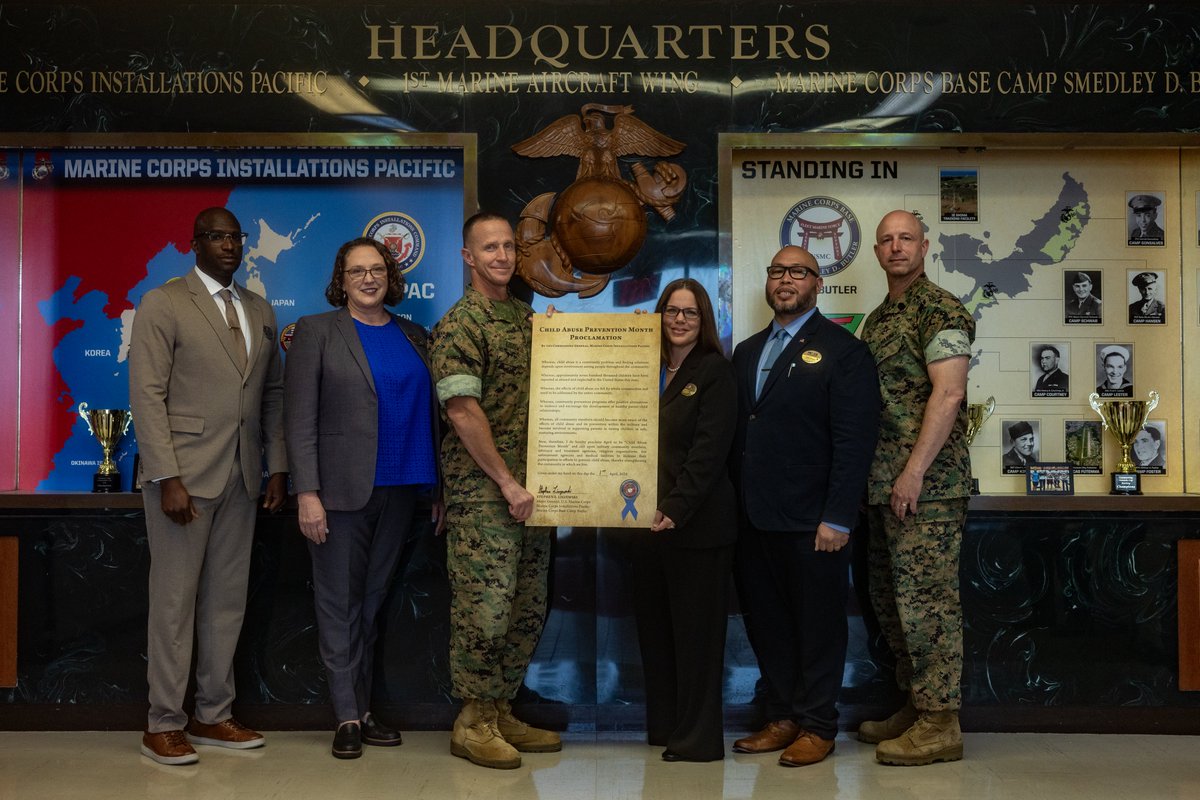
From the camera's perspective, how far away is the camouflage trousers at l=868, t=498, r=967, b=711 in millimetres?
4062

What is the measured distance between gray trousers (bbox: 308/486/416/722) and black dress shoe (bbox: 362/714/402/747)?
7 cm

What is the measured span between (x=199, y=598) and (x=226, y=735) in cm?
54

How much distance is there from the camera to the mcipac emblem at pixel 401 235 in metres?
4.86

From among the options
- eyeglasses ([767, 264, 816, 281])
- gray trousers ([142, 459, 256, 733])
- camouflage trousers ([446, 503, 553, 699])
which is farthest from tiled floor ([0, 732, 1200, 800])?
eyeglasses ([767, 264, 816, 281])

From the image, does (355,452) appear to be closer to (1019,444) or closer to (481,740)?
(481,740)

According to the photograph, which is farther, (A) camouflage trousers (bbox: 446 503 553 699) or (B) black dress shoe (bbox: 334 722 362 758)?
(B) black dress shoe (bbox: 334 722 362 758)

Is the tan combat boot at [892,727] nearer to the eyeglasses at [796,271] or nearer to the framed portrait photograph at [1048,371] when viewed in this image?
the framed portrait photograph at [1048,371]

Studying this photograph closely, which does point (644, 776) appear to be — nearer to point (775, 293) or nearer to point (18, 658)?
point (775, 293)

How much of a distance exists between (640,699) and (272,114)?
290cm

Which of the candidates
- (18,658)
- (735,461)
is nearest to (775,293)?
(735,461)

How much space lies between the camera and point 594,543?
4574mm

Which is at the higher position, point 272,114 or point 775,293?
point 272,114

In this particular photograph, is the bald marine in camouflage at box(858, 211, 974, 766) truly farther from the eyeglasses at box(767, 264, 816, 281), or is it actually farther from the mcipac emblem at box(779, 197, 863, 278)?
the mcipac emblem at box(779, 197, 863, 278)

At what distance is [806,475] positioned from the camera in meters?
3.99
